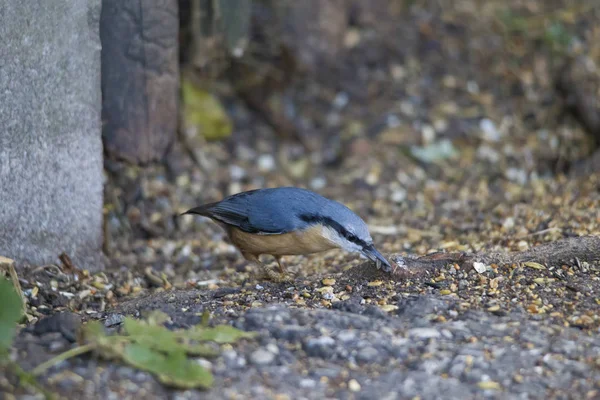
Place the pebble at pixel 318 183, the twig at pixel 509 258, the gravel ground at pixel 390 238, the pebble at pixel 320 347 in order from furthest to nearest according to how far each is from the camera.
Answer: the pebble at pixel 318 183 < the twig at pixel 509 258 < the pebble at pixel 320 347 < the gravel ground at pixel 390 238

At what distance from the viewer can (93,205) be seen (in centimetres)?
479

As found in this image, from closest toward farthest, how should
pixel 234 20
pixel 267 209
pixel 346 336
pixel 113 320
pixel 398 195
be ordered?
pixel 346 336
pixel 113 320
pixel 267 209
pixel 234 20
pixel 398 195

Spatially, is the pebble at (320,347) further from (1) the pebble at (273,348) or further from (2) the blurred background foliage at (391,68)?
(2) the blurred background foliage at (391,68)

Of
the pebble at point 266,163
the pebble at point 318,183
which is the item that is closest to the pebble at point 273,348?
the pebble at point 318,183

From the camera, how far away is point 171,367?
9.43 feet

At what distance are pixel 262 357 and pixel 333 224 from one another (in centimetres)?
127

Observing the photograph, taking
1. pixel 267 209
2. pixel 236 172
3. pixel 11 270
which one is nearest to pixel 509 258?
pixel 267 209

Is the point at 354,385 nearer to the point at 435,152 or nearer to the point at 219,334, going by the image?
the point at 219,334

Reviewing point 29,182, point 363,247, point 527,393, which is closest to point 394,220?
point 363,247

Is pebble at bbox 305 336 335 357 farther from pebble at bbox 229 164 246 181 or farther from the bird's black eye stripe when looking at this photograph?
pebble at bbox 229 164 246 181

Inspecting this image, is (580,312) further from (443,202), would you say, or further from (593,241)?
(443,202)

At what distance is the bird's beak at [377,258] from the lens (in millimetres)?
4027

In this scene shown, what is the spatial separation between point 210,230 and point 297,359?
2883mm

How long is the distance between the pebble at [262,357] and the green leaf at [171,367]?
0.27 metres
